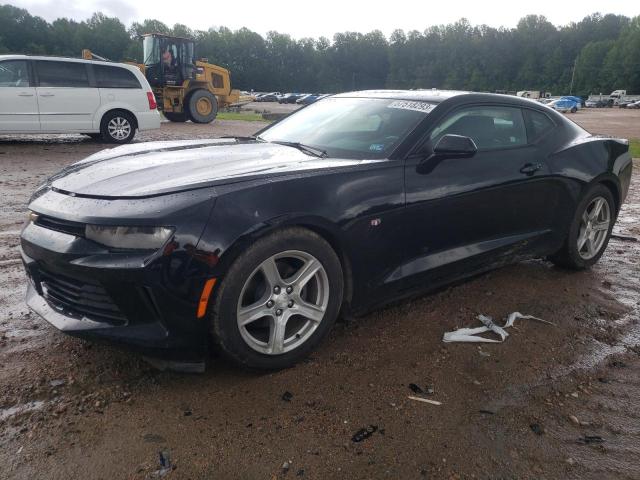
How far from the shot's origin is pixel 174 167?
2.83 metres

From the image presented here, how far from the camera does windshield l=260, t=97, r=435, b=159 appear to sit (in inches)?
129

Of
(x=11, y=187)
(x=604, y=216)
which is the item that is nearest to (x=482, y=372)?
(x=604, y=216)

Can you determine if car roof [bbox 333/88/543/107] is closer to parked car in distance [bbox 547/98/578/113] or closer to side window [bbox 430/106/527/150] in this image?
side window [bbox 430/106/527/150]

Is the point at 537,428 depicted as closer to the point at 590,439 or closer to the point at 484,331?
the point at 590,439

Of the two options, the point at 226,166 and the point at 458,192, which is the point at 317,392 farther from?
the point at 458,192

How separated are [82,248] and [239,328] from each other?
2.59ft

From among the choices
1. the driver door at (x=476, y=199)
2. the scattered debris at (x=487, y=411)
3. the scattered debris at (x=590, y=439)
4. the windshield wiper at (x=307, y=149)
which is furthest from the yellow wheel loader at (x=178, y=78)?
the scattered debris at (x=590, y=439)

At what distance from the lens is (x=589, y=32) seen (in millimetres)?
111312

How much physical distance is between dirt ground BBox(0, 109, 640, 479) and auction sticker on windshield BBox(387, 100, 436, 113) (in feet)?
4.38

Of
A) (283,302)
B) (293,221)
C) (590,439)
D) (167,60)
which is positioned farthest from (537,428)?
(167,60)

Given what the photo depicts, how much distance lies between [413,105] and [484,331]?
5.11 ft

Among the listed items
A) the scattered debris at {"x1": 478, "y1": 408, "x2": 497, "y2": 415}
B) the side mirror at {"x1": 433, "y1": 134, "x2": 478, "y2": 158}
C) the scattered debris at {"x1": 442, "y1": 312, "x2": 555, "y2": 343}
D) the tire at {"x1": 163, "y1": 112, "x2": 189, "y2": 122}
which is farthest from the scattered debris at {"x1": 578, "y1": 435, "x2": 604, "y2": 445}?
the tire at {"x1": 163, "y1": 112, "x2": 189, "y2": 122}

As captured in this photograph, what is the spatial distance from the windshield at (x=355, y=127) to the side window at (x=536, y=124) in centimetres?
102

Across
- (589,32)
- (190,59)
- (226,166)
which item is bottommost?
(226,166)
